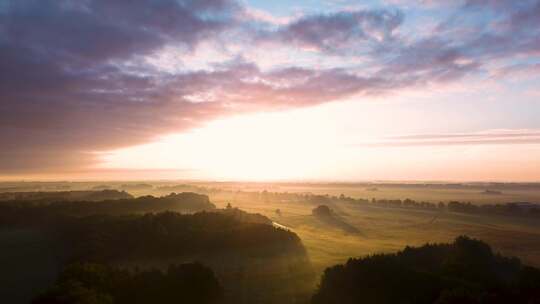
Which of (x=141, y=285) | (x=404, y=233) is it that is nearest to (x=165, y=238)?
(x=141, y=285)

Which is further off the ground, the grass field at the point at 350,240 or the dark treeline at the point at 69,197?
the dark treeline at the point at 69,197

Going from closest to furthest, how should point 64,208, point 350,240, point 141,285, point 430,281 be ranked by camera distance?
point 430,281 → point 141,285 → point 350,240 → point 64,208

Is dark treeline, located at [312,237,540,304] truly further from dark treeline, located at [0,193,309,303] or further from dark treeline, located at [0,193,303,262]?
dark treeline, located at [0,193,303,262]

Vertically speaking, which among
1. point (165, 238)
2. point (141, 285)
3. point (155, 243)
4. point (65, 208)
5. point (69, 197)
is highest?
point (69, 197)

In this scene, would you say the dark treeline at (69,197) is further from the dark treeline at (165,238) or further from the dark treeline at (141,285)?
the dark treeline at (141,285)

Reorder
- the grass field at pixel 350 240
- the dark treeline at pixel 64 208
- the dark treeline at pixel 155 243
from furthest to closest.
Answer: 1. the dark treeline at pixel 64 208
2. the grass field at pixel 350 240
3. the dark treeline at pixel 155 243

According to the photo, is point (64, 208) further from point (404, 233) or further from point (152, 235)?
point (404, 233)

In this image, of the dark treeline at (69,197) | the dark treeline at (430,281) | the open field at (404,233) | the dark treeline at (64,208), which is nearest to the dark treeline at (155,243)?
the dark treeline at (64,208)
